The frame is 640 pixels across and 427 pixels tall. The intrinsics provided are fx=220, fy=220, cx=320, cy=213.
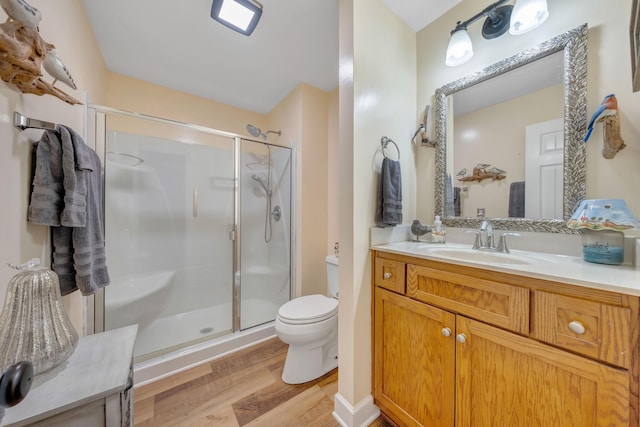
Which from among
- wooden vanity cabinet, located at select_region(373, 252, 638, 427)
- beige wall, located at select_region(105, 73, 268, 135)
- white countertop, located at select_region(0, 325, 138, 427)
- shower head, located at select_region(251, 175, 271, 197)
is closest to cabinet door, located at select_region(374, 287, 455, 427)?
wooden vanity cabinet, located at select_region(373, 252, 638, 427)

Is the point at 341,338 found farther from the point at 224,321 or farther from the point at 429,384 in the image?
the point at 224,321

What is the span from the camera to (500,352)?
778 mm

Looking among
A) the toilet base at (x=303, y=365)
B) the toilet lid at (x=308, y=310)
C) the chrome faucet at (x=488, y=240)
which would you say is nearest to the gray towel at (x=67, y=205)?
the toilet lid at (x=308, y=310)

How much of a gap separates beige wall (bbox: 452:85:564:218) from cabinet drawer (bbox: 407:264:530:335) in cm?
60

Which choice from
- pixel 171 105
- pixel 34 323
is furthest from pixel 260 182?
pixel 34 323

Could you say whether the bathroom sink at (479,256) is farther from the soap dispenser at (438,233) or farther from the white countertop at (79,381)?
the white countertop at (79,381)

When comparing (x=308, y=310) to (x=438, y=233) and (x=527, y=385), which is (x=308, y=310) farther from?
(x=527, y=385)

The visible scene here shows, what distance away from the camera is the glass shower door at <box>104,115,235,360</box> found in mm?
1709

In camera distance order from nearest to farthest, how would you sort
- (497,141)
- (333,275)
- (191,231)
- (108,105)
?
1. (497,141)
2. (333,275)
3. (108,105)
4. (191,231)

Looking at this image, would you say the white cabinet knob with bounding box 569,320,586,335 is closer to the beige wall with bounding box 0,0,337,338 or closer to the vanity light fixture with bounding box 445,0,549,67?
the vanity light fixture with bounding box 445,0,549,67

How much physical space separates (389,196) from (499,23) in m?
1.06

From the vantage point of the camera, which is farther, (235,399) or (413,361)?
(235,399)

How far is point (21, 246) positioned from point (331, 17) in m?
1.91

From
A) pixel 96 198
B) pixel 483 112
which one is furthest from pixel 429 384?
pixel 96 198
